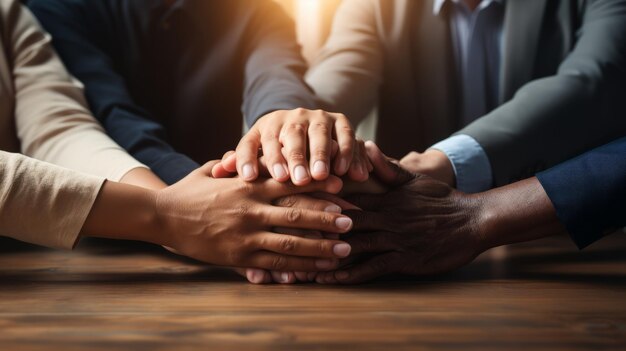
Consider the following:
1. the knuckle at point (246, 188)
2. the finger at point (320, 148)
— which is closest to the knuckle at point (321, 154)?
the finger at point (320, 148)

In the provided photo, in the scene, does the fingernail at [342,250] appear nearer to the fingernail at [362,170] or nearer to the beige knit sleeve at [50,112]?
the fingernail at [362,170]

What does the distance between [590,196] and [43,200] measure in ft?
2.52

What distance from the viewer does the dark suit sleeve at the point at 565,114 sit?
3.88 ft

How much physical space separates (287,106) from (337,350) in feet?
2.50

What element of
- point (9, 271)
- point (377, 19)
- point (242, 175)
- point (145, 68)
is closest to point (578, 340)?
point (242, 175)

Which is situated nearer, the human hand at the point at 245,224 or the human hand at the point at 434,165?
the human hand at the point at 245,224

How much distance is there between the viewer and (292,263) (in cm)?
81

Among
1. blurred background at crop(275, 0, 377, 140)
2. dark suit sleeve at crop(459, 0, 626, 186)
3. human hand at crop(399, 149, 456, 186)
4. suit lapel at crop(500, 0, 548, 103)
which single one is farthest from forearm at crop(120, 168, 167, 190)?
suit lapel at crop(500, 0, 548, 103)

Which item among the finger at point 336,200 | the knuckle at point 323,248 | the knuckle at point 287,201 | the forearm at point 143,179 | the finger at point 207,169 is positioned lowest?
the forearm at point 143,179

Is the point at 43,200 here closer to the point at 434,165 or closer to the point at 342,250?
the point at 342,250

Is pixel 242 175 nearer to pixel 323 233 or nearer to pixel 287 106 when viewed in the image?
pixel 323 233

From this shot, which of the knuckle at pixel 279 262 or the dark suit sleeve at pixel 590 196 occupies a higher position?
the dark suit sleeve at pixel 590 196

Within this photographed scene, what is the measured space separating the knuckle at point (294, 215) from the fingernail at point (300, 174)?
4 cm

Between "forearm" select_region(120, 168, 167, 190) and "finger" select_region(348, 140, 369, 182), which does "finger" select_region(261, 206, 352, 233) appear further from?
"forearm" select_region(120, 168, 167, 190)
